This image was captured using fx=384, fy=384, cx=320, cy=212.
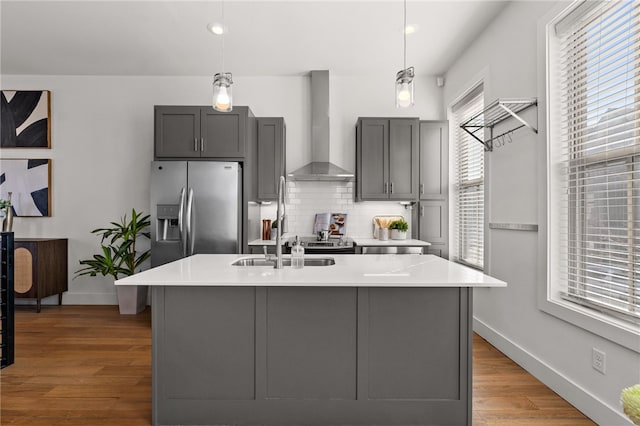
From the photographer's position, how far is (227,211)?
13.1ft

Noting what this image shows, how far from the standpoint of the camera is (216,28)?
11.5 ft

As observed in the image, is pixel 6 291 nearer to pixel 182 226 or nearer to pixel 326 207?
pixel 182 226

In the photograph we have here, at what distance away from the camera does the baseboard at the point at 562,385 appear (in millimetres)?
2012

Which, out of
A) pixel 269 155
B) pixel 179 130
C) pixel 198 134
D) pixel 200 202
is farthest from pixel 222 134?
pixel 200 202

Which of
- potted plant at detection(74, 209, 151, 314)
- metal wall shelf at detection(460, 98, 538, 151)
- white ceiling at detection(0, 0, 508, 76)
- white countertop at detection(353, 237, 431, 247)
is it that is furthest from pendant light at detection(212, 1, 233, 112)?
potted plant at detection(74, 209, 151, 314)

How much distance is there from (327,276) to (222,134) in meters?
2.65

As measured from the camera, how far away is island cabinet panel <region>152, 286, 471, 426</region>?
2.04 m

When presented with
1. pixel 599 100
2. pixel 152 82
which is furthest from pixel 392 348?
pixel 152 82

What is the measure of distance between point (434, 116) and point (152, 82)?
3508mm

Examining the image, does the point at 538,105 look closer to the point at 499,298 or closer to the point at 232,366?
the point at 499,298

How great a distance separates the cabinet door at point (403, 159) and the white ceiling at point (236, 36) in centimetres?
73

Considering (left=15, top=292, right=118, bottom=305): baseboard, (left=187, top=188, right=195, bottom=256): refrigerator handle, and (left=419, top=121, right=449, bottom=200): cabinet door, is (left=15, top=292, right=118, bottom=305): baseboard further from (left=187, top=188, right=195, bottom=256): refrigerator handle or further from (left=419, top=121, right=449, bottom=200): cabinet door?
(left=419, top=121, right=449, bottom=200): cabinet door

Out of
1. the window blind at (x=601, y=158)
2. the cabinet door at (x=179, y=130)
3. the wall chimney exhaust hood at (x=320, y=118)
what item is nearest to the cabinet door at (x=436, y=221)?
the wall chimney exhaust hood at (x=320, y=118)

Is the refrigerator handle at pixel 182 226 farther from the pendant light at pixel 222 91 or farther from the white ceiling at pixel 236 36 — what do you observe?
the pendant light at pixel 222 91
